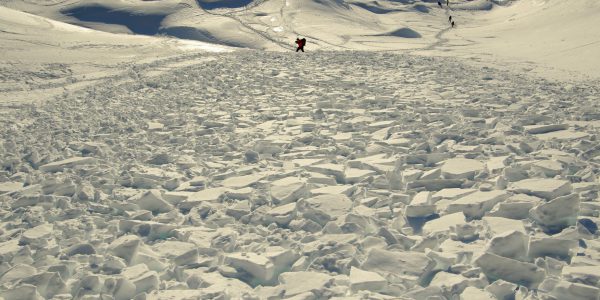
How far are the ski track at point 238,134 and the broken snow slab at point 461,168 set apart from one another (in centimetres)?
13

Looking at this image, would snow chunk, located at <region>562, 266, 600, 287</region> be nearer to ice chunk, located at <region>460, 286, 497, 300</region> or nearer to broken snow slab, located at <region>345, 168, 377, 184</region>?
ice chunk, located at <region>460, 286, 497, 300</region>

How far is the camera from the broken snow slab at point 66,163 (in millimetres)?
5350

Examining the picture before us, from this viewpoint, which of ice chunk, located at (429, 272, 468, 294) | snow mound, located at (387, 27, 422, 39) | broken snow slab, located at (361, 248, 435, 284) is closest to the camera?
ice chunk, located at (429, 272, 468, 294)

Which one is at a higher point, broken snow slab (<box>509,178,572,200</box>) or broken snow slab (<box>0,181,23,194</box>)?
broken snow slab (<box>509,178,572,200</box>)

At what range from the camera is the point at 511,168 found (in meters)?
4.68

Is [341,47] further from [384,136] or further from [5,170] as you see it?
[5,170]

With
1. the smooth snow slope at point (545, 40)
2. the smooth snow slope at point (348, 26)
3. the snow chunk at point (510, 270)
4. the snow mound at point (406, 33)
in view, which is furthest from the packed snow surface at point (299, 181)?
the snow mound at point (406, 33)

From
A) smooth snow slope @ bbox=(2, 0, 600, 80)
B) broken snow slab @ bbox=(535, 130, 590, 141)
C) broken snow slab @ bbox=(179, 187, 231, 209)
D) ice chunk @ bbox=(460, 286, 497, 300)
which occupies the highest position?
smooth snow slope @ bbox=(2, 0, 600, 80)

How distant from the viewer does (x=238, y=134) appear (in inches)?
254

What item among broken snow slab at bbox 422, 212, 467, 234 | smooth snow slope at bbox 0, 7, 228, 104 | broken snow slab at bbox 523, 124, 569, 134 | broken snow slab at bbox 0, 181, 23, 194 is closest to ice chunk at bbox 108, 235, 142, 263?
broken snow slab at bbox 0, 181, 23, 194

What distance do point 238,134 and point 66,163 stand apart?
2.00 meters

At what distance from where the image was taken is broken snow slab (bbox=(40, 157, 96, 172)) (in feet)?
17.6

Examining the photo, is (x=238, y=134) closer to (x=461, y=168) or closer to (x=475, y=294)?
(x=461, y=168)

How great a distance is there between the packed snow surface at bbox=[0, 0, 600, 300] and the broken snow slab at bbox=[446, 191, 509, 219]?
2 centimetres
